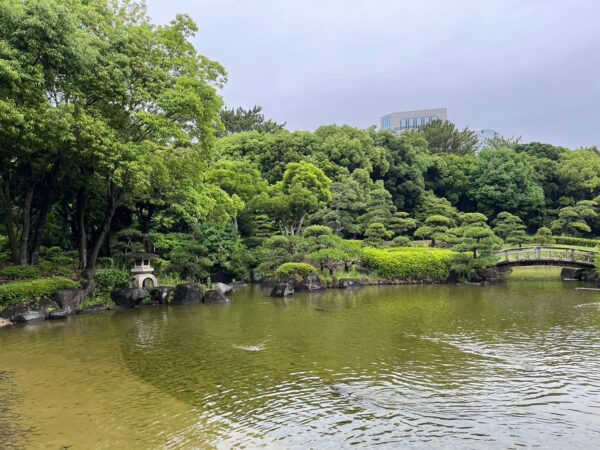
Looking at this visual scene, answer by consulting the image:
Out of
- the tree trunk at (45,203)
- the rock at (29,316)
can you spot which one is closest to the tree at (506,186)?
the tree trunk at (45,203)

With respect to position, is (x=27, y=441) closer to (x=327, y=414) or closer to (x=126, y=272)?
(x=327, y=414)

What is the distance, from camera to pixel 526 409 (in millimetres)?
6223

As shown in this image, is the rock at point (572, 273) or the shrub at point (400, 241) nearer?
the rock at point (572, 273)

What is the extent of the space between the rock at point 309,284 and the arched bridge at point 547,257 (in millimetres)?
10768

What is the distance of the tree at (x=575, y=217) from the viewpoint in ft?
116

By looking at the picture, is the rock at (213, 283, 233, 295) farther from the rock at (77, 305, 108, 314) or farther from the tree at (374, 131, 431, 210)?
the tree at (374, 131, 431, 210)

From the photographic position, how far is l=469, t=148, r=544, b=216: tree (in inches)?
1620

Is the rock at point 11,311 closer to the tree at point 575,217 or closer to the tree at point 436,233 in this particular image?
the tree at point 436,233

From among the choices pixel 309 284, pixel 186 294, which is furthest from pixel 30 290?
pixel 309 284

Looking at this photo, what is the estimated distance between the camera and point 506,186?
41375 millimetres

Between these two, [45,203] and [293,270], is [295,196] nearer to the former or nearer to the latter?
[293,270]

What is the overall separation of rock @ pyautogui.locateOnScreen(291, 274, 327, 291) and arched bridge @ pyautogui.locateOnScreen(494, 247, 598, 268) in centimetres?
1077

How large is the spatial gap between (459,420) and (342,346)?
14.1 feet

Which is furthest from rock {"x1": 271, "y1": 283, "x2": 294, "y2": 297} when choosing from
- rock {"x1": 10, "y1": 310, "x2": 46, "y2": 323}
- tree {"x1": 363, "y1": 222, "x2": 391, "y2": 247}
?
tree {"x1": 363, "y1": 222, "x2": 391, "y2": 247}
